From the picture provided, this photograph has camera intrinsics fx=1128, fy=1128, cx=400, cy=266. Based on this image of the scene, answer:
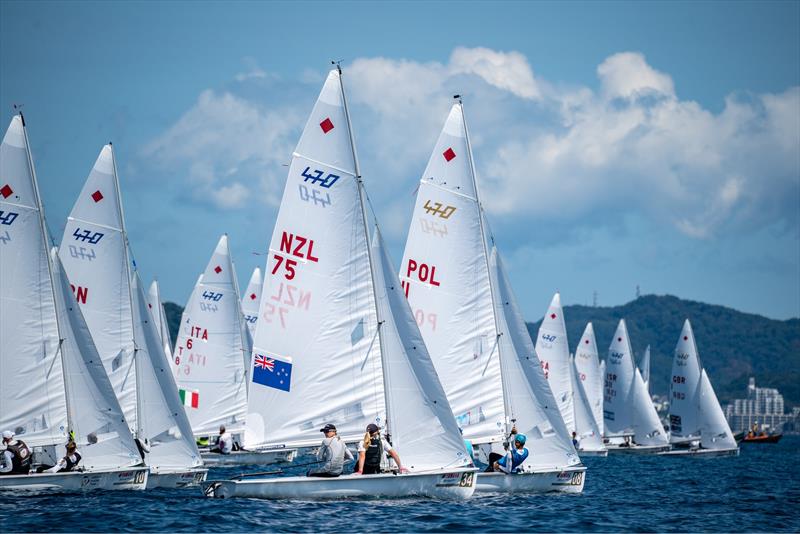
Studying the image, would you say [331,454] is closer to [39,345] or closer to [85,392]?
[85,392]

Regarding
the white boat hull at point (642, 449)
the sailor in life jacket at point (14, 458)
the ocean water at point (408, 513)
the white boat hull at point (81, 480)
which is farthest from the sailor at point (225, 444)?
the white boat hull at point (642, 449)

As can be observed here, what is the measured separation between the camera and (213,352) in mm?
48250

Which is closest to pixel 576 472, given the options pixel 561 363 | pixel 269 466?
pixel 269 466

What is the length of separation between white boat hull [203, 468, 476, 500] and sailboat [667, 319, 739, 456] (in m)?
42.2

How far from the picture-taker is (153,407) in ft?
104

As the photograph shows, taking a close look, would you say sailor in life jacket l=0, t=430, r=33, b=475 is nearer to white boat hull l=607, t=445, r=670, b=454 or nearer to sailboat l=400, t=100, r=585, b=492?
sailboat l=400, t=100, r=585, b=492

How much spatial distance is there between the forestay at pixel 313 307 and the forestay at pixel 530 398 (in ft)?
20.8

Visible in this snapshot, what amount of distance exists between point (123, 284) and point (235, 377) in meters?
16.0

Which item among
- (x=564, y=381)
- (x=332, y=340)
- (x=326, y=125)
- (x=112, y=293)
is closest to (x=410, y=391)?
(x=332, y=340)

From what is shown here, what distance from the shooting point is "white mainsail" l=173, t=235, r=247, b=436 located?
48.1m

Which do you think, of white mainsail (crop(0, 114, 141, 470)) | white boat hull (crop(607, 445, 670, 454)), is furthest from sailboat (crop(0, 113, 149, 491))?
white boat hull (crop(607, 445, 670, 454))

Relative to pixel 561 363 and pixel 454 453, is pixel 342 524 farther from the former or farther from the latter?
pixel 561 363

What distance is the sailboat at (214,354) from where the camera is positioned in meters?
48.1

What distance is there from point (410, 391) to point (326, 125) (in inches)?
245
